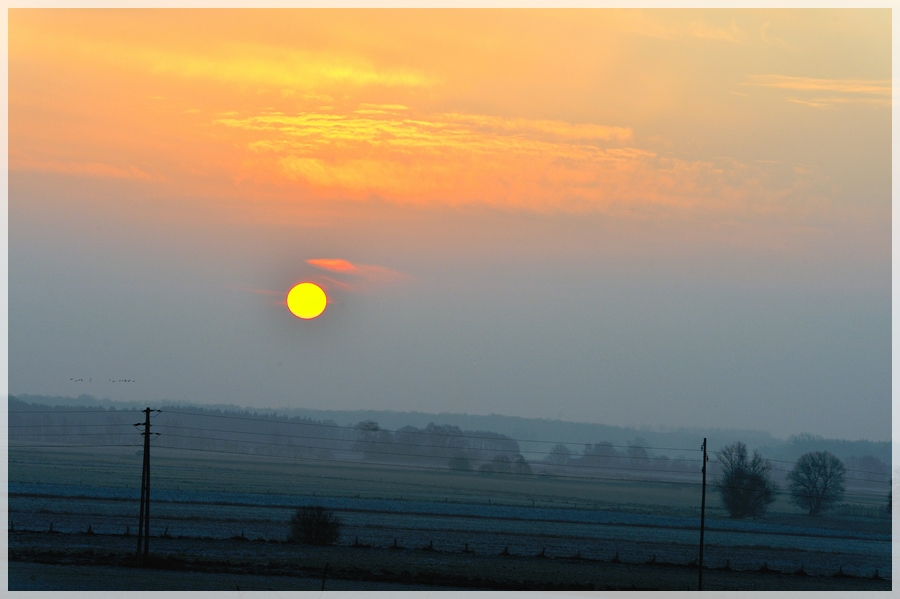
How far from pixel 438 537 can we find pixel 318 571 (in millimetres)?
31501

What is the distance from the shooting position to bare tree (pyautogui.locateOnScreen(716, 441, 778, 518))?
5704 inches

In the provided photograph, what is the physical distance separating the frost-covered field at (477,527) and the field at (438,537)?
0.27 metres

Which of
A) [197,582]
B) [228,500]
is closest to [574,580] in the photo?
[197,582]

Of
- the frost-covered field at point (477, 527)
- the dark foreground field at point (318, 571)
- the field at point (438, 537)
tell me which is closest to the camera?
the dark foreground field at point (318, 571)

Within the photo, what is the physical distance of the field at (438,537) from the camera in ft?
197

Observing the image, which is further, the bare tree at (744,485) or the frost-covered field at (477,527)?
the bare tree at (744,485)

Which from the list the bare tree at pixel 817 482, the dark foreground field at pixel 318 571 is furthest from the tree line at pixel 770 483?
the dark foreground field at pixel 318 571

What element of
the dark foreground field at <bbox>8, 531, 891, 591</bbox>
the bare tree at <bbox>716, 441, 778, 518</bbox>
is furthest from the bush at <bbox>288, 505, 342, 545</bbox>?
the bare tree at <bbox>716, 441, 778, 518</bbox>

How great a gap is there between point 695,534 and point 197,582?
74.0 meters

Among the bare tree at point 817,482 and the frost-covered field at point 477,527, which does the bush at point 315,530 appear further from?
the bare tree at point 817,482

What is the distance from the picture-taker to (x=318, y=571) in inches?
2256

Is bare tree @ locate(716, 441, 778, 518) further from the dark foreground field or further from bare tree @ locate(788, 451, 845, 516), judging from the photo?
the dark foreground field

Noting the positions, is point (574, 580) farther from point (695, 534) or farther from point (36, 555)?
point (695, 534)

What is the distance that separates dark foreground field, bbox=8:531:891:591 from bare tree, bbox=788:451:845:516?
89822 mm
